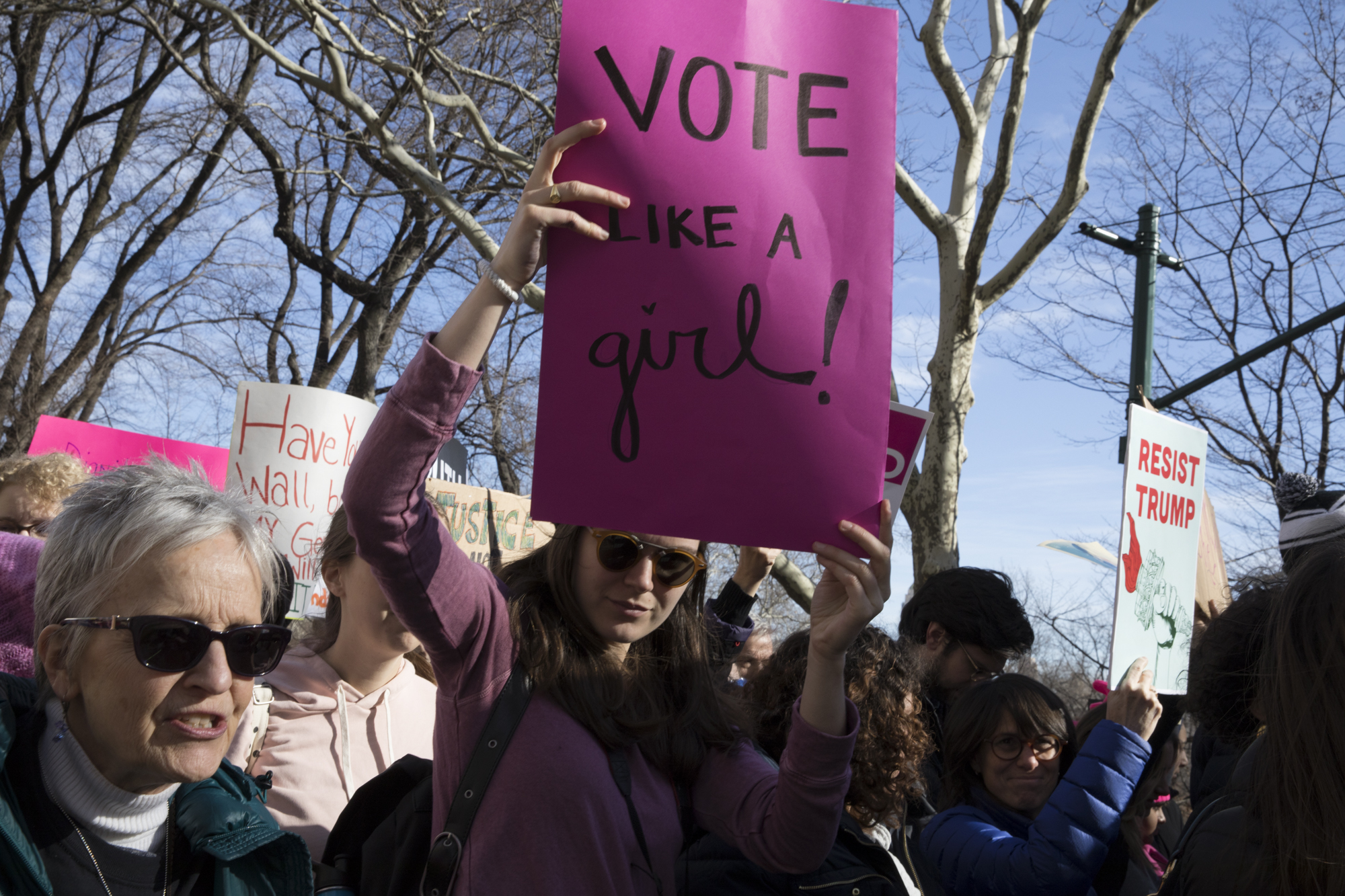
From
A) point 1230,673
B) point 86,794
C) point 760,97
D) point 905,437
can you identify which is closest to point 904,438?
point 905,437

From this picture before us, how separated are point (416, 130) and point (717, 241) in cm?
958

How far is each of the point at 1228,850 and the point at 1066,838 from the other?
37.2 inches

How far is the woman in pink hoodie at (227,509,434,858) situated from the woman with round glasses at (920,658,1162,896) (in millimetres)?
1393

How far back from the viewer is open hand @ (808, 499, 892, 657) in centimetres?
185

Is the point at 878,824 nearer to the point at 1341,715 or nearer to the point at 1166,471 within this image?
the point at 1341,715

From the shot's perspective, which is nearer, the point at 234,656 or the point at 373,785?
the point at 234,656

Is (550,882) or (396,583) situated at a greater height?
(396,583)

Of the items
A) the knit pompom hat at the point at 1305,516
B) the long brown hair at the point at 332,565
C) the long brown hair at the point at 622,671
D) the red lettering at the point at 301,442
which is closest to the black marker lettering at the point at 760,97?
the long brown hair at the point at 622,671

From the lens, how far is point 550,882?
5.77 feet

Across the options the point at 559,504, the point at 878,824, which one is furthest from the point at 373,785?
the point at 878,824

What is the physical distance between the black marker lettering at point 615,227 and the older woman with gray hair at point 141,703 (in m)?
0.79

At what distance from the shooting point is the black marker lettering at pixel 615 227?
1818 mm

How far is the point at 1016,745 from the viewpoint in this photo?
300 cm

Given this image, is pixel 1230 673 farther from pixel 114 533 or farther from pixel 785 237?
pixel 114 533
